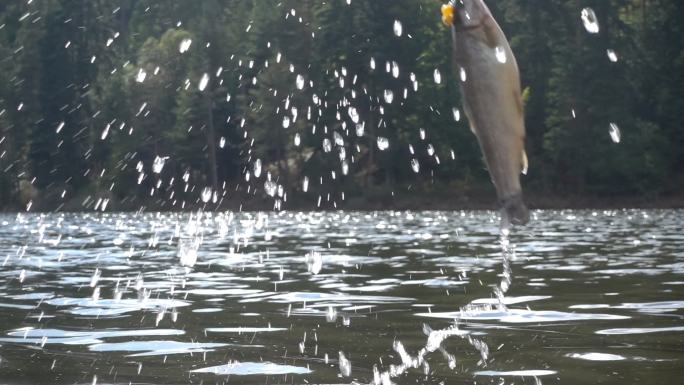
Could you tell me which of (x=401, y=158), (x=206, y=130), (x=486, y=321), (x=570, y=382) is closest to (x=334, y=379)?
(x=570, y=382)

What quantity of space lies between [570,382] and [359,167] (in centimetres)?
6273

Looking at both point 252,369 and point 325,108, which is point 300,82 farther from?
point 252,369

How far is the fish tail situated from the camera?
4199mm

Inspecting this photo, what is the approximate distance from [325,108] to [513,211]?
65644 mm

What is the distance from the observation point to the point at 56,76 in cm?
8150

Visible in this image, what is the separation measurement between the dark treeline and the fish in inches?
2147

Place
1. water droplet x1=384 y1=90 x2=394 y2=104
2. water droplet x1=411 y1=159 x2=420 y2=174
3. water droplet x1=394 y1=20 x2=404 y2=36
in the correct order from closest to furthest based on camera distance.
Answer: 1. water droplet x1=394 y1=20 x2=404 y2=36
2. water droplet x1=411 y1=159 x2=420 y2=174
3. water droplet x1=384 y1=90 x2=394 y2=104

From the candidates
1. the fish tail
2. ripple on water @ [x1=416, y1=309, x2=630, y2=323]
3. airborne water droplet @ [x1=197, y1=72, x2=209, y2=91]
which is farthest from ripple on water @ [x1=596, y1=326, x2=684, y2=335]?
airborne water droplet @ [x1=197, y1=72, x2=209, y2=91]

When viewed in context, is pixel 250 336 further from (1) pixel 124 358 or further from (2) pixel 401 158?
(2) pixel 401 158

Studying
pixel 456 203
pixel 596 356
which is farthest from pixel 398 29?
pixel 596 356

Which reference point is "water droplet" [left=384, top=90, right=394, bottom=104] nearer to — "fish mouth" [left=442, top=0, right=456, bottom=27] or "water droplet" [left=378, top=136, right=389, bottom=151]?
"water droplet" [left=378, top=136, right=389, bottom=151]

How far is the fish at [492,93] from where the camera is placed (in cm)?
392

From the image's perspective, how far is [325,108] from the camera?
228ft

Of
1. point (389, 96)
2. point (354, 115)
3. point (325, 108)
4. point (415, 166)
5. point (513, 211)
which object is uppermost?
point (389, 96)
